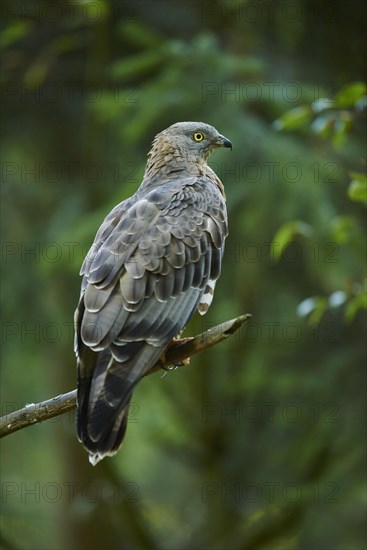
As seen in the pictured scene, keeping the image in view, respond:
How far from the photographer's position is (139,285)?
16.2 ft

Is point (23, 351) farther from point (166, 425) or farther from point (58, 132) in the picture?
point (58, 132)

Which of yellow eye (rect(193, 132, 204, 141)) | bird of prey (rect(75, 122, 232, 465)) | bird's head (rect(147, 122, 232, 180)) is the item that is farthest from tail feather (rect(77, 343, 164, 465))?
yellow eye (rect(193, 132, 204, 141))

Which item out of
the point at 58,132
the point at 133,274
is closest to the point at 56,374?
the point at 58,132

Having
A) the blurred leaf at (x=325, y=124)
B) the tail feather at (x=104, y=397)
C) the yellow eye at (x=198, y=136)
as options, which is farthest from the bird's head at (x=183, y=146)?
the tail feather at (x=104, y=397)

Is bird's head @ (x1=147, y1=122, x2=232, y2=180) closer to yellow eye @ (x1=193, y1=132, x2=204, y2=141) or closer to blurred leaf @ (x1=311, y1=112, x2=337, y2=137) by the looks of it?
yellow eye @ (x1=193, y1=132, x2=204, y2=141)

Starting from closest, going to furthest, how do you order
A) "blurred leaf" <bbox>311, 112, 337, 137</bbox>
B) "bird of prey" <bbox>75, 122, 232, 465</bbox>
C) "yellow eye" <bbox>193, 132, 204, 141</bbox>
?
1. "bird of prey" <bbox>75, 122, 232, 465</bbox>
2. "blurred leaf" <bbox>311, 112, 337, 137</bbox>
3. "yellow eye" <bbox>193, 132, 204, 141</bbox>

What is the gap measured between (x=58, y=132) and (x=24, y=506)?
482 cm

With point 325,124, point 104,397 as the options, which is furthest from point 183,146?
point 104,397

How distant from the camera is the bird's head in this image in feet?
20.4

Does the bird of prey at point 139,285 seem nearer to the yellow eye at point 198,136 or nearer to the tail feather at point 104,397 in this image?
the tail feather at point 104,397

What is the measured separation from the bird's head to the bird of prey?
5cm

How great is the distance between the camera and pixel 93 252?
523 cm

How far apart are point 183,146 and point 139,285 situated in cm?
164

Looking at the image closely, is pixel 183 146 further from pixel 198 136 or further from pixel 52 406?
pixel 52 406
